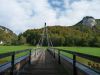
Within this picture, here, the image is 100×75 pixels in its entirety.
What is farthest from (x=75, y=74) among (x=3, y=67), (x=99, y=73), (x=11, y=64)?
(x=99, y=73)

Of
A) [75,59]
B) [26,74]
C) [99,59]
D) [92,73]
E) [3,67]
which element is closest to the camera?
[99,59]

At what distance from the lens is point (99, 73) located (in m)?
6.35

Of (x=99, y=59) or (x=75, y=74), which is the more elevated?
(x=99, y=59)

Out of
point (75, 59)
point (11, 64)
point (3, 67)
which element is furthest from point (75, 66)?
point (3, 67)

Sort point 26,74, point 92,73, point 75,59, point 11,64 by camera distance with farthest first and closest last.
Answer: point 26,74 < point 75,59 < point 11,64 < point 92,73

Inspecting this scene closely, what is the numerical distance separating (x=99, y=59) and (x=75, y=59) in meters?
4.68

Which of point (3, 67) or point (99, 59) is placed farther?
point (3, 67)

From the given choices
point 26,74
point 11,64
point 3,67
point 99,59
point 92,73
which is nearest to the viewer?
point 99,59

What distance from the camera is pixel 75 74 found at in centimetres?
1048

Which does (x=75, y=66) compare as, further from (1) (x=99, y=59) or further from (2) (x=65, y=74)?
(1) (x=99, y=59)

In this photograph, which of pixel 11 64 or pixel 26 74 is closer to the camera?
pixel 11 64

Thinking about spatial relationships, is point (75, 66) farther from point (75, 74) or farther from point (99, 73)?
point (99, 73)

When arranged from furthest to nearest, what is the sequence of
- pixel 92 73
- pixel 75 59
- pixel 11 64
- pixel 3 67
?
pixel 75 59, pixel 11 64, pixel 3 67, pixel 92 73

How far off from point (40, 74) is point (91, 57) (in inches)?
252
